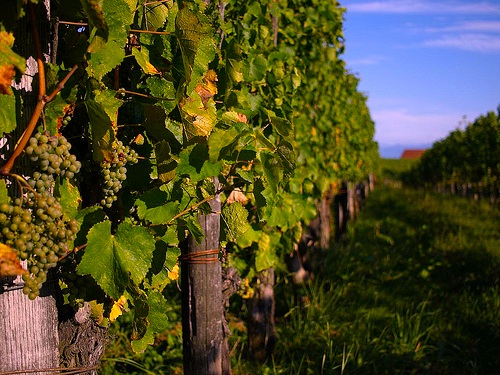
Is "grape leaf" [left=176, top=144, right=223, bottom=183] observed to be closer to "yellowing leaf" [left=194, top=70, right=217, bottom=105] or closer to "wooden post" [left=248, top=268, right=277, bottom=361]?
"yellowing leaf" [left=194, top=70, right=217, bottom=105]

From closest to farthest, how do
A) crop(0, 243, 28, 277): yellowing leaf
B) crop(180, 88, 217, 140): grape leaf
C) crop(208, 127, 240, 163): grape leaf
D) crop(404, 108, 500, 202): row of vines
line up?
crop(0, 243, 28, 277): yellowing leaf < crop(208, 127, 240, 163): grape leaf < crop(180, 88, 217, 140): grape leaf < crop(404, 108, 500, 202): row of vines

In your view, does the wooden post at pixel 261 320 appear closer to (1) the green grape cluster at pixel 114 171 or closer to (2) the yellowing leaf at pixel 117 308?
(2) the yellowing leaf at pixel 117 308

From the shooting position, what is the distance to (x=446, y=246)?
28.7ft

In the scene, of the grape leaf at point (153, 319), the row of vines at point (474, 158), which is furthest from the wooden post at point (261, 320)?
the row of vines at point (474, 158)

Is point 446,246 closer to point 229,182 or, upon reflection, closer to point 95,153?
point 229,182

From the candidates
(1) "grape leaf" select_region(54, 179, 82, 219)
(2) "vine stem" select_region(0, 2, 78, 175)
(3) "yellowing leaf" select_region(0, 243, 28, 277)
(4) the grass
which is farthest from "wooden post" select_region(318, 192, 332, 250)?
(3) "yellowing leaf" select_region(0, 243, 28, 277)

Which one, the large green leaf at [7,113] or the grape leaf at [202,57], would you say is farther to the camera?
the grape leaf at [202,57]

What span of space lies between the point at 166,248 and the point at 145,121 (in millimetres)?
421

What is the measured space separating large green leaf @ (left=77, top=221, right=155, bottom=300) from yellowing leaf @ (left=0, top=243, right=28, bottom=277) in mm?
276

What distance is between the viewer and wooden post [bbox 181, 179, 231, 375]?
2422mm

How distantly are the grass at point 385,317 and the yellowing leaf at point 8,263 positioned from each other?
→ 2842 mm

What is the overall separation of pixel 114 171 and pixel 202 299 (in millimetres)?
980

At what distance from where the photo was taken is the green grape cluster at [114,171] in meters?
1.62

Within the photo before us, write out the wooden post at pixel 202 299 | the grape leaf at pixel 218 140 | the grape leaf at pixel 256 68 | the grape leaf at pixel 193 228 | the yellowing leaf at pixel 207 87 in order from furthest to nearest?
1. the grape leaf at pixel 256 68
2. the wooden post at pixel 202 299
3. the yellowing leaf at pixel 207 87
4. the grape leaf at pixel 193 228
5. the grape leaf at pixel 218 140
